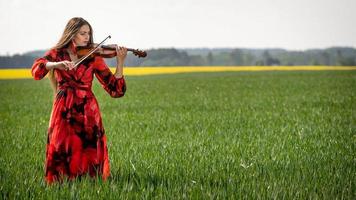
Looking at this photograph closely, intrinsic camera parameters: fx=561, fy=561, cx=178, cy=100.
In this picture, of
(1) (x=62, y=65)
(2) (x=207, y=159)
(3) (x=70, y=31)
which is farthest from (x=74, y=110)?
(2) (x=207, y=159)

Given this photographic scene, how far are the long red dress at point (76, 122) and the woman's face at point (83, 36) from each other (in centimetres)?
20

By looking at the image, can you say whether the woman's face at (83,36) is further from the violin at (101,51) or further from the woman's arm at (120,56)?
the woman's arm at (120,56)

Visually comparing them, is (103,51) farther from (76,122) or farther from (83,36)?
(76,122)

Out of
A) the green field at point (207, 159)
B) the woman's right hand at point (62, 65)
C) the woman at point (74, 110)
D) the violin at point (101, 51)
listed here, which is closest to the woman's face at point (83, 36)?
the woman at point (74, 110)

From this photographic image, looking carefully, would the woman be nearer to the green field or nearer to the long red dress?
the long red dress

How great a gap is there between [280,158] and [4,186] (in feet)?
10.4

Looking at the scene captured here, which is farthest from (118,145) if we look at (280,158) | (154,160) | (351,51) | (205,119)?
(351,51)

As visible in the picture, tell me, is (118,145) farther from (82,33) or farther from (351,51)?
(351,51)

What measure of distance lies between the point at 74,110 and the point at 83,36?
669mm

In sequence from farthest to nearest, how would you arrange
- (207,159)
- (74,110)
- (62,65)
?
1. (207,159)
2. (74,110)
3. (62,65)

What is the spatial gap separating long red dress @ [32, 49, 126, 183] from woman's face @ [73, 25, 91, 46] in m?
0.20

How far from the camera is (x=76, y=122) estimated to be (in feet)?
Answer: 16.5

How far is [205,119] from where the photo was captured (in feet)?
39.3

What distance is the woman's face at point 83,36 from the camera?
4852 millimetres
